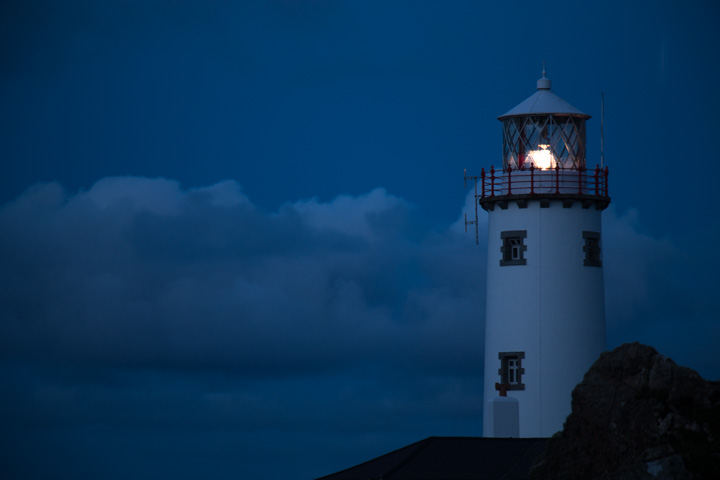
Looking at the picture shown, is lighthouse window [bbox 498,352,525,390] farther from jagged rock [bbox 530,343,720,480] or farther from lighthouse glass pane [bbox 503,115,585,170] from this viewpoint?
jagged rock [bbox 530,343,720,480]

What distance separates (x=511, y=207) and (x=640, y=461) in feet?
51.8

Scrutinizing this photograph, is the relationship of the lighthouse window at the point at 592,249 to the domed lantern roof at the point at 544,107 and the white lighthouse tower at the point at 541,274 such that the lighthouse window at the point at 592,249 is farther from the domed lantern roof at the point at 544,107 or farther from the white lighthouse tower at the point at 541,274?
the domed lantern roof at the point at 544,107

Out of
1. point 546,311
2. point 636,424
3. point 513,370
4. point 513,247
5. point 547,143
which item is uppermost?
point 547,143

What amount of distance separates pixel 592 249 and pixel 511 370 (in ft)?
15.5

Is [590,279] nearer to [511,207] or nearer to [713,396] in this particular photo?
[511,207]

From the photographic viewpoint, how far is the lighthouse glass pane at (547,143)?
51531 millimetres

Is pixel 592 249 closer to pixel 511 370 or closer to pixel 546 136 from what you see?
pixel 546 136

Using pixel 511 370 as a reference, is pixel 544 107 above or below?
above

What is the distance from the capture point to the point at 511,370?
50.1 metres

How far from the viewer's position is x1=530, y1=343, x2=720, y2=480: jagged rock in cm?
3603

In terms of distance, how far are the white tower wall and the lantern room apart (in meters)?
1.71

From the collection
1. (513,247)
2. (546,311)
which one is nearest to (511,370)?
(546,311)

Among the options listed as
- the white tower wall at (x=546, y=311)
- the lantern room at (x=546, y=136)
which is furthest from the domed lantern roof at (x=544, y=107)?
the white tower wall at (x=546, y=311)

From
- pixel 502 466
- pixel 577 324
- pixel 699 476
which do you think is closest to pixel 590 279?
pixel 577 324
